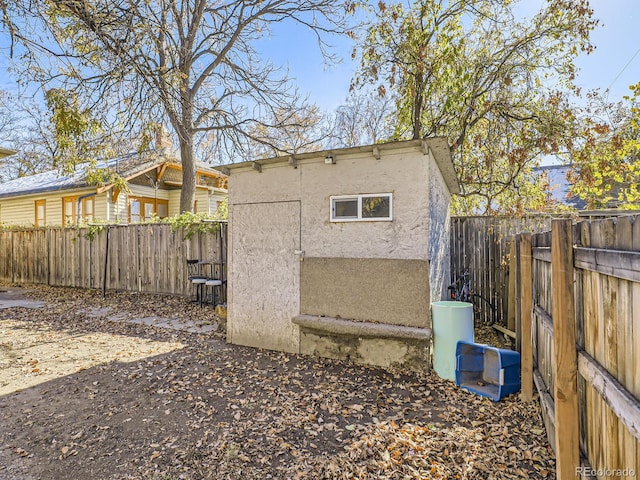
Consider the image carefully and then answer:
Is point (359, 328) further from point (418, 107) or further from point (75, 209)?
point (75, 209)

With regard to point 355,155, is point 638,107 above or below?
above

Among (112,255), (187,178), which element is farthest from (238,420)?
(187,178)

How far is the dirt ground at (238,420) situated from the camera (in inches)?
105

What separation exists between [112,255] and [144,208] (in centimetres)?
658

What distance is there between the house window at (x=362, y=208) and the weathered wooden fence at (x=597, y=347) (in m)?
2.65

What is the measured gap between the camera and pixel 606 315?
1.78m

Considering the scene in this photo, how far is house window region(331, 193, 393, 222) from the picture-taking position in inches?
191

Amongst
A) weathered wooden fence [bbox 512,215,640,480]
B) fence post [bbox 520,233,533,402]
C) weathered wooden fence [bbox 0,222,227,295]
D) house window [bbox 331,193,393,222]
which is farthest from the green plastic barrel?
weathered wooden fence [bbox 0,222,227,295]

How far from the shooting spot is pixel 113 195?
48.5 feet

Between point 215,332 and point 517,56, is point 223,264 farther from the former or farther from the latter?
point 517,56

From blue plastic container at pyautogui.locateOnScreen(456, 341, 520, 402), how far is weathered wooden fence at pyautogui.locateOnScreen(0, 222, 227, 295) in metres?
5.85

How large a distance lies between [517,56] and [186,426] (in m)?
9.21

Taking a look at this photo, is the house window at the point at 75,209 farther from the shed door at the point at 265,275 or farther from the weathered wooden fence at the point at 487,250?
the weathered wooden fence at the point at 487,250

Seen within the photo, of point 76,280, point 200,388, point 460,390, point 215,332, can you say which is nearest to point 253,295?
point 215,332
